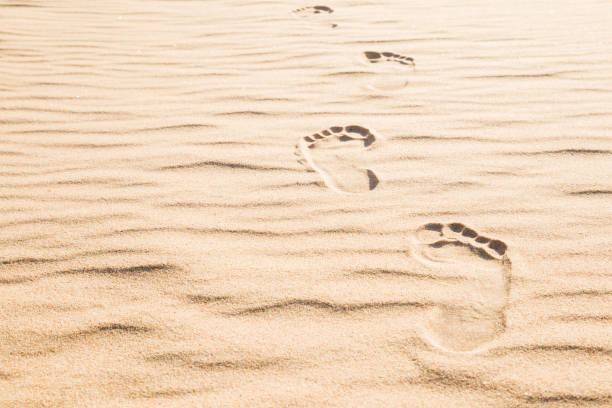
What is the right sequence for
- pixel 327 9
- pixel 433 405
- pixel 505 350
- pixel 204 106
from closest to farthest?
pixel 433 405
pixel 505 350
pixel 204 106
pixel 327 9

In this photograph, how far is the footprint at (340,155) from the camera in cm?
200

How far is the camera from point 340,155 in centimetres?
215

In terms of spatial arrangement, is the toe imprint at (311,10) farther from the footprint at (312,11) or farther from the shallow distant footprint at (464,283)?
the shallow distant footprint at (464,283)

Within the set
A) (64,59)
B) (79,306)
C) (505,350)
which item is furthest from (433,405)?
(64,59)

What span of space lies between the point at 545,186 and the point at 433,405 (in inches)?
40.4

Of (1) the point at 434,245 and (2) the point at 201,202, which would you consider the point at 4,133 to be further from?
(1) the point at 434,245

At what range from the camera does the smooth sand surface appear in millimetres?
→ 1282

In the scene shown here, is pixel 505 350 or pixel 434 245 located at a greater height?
pixel 434 245

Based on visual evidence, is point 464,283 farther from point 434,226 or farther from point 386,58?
point 386,58

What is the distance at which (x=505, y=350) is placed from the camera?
131 cm

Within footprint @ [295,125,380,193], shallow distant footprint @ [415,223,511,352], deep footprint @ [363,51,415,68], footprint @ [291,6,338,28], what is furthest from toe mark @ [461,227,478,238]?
footprint @ [291,6,338,28]

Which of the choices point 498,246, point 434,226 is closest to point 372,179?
point 434,226

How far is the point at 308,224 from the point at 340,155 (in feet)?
1.52

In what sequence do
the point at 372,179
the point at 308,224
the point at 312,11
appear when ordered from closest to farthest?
the point at 308,224, the point at 372,179, the point at 312,11
